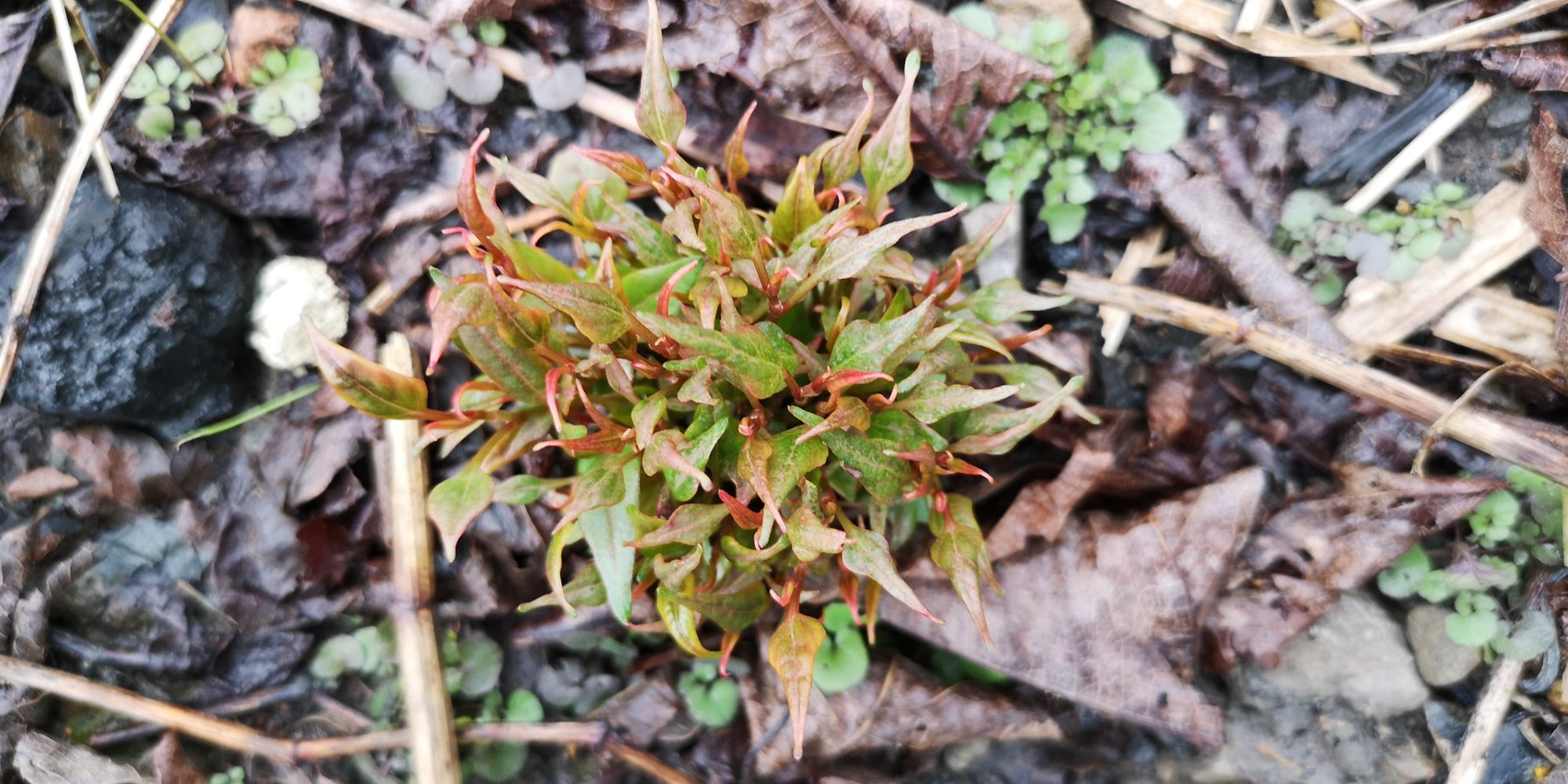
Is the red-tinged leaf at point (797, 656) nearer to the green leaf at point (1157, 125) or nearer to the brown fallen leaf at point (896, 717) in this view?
the brown fallen leaf at point (896, 717)

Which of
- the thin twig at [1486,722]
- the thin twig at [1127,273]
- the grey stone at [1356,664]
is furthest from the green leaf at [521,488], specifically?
the thin twig at [1486,722]

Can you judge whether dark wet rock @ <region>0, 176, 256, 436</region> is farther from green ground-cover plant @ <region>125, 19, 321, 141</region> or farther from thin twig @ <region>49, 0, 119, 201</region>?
green ground-cover plant @ <region>125, 19, 321, 141</region>

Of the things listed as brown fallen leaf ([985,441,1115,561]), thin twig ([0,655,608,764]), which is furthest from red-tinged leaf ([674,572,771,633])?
thin twig ([0,655,608,764])

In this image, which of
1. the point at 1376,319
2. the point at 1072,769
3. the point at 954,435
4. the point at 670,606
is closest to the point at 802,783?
the point at 1072,769

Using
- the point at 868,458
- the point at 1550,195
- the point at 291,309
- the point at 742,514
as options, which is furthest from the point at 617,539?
the point at 1550,195

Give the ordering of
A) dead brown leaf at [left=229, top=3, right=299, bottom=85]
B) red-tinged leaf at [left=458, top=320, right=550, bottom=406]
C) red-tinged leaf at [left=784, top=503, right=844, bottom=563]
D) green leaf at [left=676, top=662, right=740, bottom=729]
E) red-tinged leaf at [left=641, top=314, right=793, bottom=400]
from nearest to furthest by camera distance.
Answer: red-tinged leaf at [left=641, top=314, right=793, bottom=400], red-tinged leaf at [left=784, top=503, right=844, bottom=563], red-tinged leaf at [left=458, top=320, right=550, bottom=406], dead brown leaf at [left=229, top=3, right=299, bottom=85], green leaf at [left=676, top=662, right=740, bottom=729]
